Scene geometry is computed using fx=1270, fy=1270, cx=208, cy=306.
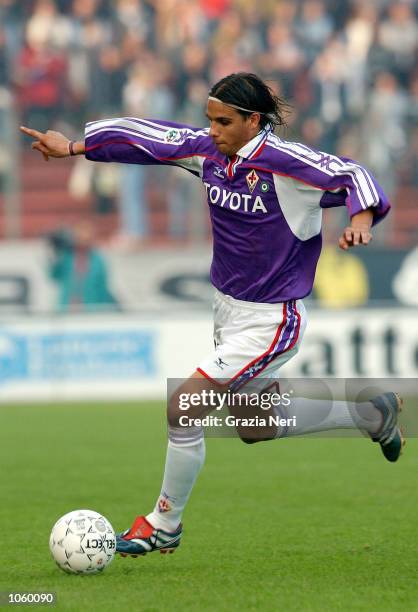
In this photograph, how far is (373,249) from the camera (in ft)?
56.0

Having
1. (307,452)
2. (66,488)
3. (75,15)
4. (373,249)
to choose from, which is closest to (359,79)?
(373,249)

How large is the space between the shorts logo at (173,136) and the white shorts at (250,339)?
32.2 inches

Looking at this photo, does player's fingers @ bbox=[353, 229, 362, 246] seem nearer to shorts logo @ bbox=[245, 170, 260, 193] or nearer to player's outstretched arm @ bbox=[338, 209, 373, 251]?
player's outstretched arm @ bbox=[338, 209, 373, 251]

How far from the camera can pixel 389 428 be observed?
6.53 m

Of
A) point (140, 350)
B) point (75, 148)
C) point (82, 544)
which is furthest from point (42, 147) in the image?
point (140, 350)

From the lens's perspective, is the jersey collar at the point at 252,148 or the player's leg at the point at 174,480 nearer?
the player's leg at the point at 174,480

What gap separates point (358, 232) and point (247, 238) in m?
0.86

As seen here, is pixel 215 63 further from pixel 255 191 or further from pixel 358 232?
pixel 358 232

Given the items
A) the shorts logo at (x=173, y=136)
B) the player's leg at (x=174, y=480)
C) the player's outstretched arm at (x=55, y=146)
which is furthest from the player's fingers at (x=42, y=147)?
the player's leg at (x=174, y=480)

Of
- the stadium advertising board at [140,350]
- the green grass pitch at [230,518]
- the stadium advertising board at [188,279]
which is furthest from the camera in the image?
the stadium advertising board at [188,279]

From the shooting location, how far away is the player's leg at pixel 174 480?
6.11 metres

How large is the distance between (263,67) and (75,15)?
2845 millimetres

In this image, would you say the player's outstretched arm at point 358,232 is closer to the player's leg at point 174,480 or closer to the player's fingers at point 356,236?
the player's fingers at point 356,236

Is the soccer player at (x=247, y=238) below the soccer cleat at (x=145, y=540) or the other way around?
the other way around
